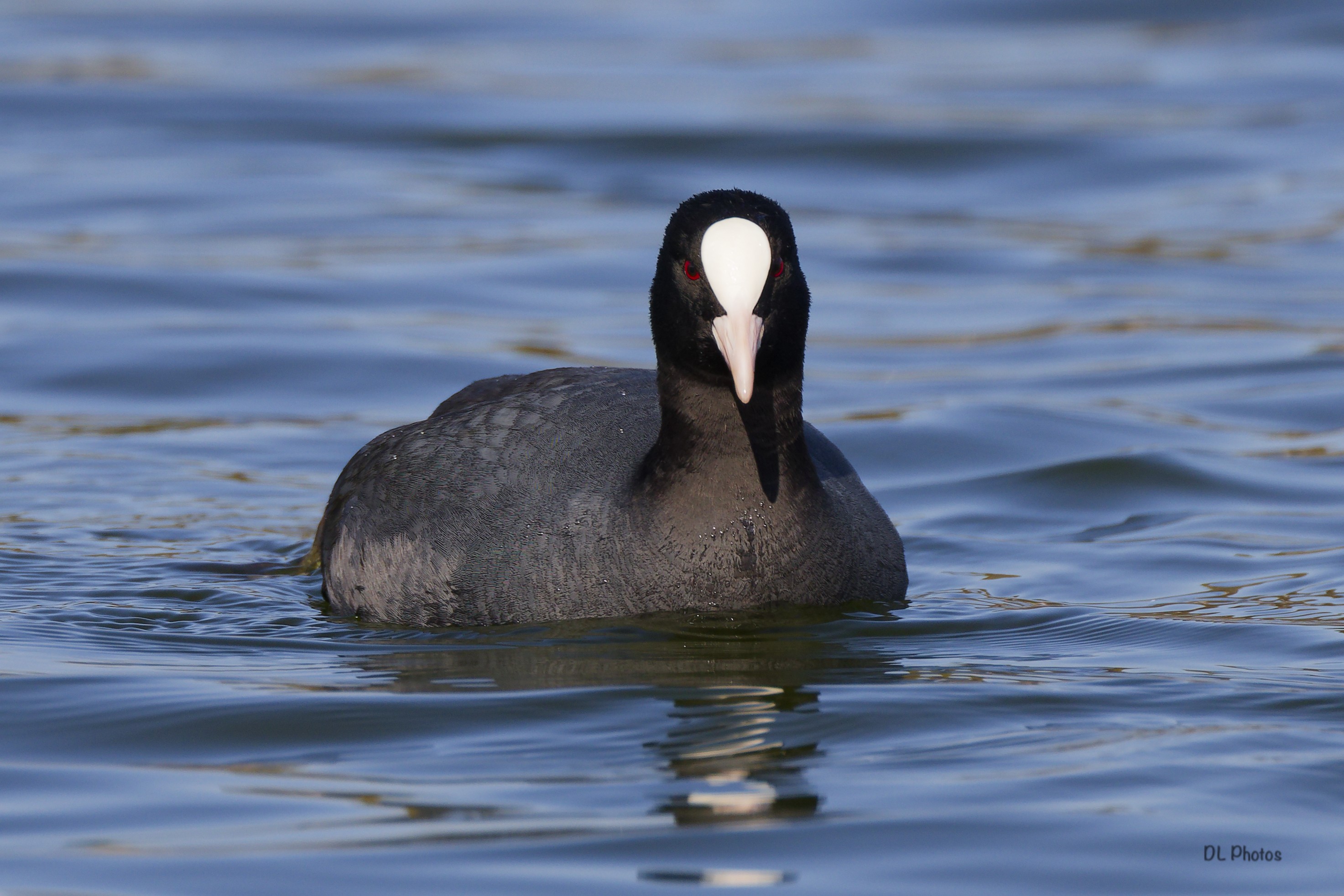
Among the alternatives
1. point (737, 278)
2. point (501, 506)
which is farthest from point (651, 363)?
point (737, 278)

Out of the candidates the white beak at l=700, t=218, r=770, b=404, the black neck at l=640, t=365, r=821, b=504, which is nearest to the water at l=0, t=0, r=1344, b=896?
the black neck at l=640, t=365, r=821, b=504

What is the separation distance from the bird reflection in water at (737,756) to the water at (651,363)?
20 mm

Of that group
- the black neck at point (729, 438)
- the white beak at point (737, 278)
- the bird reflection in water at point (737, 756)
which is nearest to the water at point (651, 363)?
the bird reflection in water at point (737, 756)

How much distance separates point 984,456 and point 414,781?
4381mm

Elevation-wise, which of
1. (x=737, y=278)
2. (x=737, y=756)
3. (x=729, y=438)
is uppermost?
(x=737, y=278)

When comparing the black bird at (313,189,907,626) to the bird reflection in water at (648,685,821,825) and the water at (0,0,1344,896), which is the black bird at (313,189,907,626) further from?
the bird reflection in water at (648,685,821,825)

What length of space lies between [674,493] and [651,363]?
426 cm

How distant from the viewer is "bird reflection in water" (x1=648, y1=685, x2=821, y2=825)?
4125 mm

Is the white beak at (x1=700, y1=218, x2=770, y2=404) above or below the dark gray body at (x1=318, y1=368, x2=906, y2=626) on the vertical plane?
above

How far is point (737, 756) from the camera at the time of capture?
4.46m

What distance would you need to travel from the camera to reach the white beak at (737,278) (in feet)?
16.5

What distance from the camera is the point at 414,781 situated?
433 centimetres

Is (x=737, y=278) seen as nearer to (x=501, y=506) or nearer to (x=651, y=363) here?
(x=501, y=506)

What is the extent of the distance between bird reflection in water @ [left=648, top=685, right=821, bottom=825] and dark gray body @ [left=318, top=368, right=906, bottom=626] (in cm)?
49
